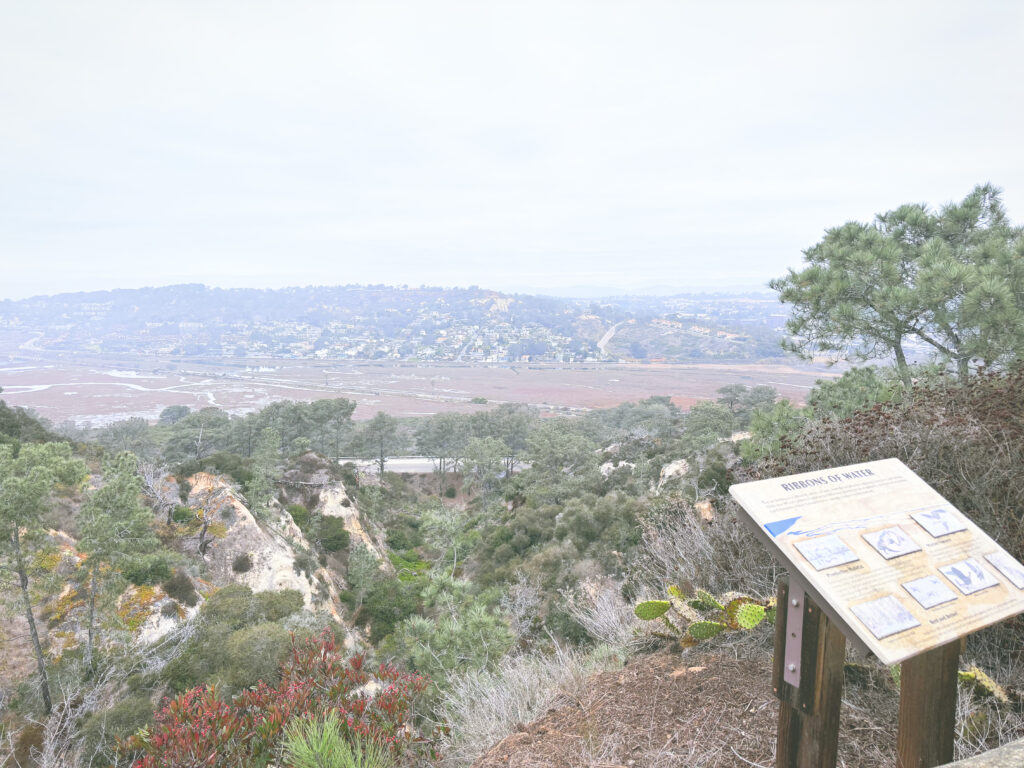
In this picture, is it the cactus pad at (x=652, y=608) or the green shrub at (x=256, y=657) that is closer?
the cactus pad at (x=652, y=608)

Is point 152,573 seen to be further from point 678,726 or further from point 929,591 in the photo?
point 929,591

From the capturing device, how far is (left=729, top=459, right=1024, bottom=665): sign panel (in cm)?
146

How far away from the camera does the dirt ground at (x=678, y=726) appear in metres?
2.59

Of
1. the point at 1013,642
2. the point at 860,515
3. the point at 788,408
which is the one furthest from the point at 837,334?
the point at 860,515

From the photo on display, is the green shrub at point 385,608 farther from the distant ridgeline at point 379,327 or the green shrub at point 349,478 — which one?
the distant ridgeline at point 379,327

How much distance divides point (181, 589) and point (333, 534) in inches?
344

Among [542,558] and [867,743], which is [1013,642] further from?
[542,558]

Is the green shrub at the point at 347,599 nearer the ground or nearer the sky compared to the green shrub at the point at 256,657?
nearer the ground

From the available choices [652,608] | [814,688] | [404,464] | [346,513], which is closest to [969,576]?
[814,688]

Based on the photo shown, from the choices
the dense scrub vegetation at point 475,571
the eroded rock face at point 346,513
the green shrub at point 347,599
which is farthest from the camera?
the eroded rock face at point 346,513

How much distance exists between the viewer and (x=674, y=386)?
7631 cm

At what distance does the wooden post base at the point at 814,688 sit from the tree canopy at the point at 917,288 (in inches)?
258

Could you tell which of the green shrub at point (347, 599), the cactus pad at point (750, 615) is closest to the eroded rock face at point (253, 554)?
the green shrub at point (347, 599)

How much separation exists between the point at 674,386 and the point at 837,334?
70888mm
